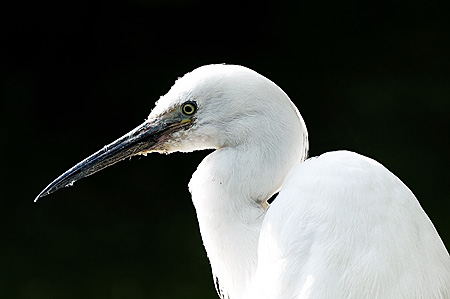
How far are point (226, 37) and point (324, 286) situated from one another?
106 inches

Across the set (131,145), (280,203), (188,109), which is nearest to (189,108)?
(188,109)

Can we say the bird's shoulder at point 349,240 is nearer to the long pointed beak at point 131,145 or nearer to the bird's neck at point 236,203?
the bird's neck at point 236,203

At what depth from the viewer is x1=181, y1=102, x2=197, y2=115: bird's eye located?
136cm

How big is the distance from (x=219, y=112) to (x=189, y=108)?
0.05m

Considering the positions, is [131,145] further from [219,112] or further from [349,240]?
[349,240]

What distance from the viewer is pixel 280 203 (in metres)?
1.23

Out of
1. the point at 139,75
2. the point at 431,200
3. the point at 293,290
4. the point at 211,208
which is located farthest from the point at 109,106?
the point at 293,290

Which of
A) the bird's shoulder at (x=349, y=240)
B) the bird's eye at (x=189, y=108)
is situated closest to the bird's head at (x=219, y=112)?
the bird's eye at (x=189, y=108)

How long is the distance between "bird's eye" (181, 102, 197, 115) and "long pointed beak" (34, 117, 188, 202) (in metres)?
0.02

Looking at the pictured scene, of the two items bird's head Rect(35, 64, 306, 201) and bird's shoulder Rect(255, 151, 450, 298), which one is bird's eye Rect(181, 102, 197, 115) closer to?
bird's head Rect(35, 64, 306, 201)

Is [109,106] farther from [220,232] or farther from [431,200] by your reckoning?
[220,232]

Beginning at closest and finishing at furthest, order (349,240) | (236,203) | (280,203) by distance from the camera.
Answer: (349,240), (280,203), (236,203)

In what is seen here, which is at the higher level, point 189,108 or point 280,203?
point 189,108

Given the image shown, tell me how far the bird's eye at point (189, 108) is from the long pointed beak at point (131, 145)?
0.06 ft
